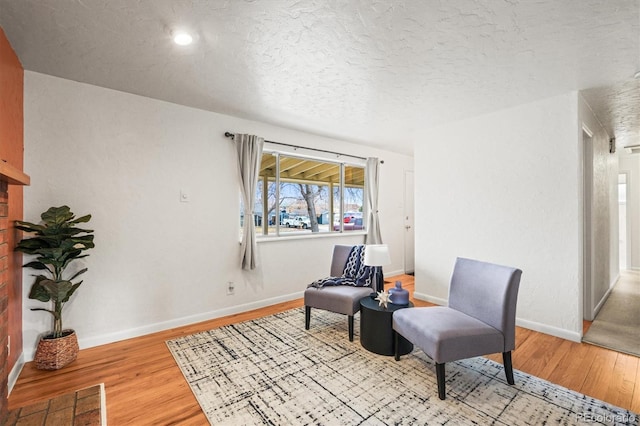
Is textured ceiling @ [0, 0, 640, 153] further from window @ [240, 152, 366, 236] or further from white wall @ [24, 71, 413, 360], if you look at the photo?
window @ [240, 152, 366, 236]

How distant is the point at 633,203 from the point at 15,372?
9.57 metres

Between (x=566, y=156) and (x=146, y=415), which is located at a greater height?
(x=566, y=156)

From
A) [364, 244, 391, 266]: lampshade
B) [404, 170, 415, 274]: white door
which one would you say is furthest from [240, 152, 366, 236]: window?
[364, 244, 391, 266]: lampshade

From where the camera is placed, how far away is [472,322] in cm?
220

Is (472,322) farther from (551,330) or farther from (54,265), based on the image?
(54,265)

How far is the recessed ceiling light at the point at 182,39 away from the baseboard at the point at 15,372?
2.69 m

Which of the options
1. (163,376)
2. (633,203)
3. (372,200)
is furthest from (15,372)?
(633,203)

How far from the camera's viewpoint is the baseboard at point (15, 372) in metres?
2.12

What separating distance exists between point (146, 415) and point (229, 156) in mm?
2693

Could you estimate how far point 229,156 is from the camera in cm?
366

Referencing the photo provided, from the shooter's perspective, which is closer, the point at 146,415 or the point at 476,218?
the point at 146,415

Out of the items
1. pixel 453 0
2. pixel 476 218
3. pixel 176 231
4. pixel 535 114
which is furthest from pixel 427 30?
pixel 176 231

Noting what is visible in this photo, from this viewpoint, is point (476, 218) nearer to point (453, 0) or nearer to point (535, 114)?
point (535, 114)

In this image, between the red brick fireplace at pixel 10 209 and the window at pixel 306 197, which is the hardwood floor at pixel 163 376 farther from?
the window at pixel 306 197
